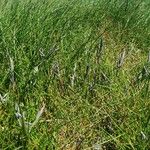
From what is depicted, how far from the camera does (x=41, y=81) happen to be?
1943 mm

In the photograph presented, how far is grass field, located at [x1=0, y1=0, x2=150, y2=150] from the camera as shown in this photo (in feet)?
5.16

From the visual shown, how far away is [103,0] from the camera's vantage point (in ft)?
11.4

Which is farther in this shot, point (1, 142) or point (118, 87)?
point (118, 87)

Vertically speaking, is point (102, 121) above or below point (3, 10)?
below

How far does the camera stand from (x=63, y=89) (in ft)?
6.46

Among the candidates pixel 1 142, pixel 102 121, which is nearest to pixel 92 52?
pixel 102 121

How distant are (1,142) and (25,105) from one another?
0.34m

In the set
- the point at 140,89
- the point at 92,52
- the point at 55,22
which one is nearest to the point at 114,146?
the point at 140,89

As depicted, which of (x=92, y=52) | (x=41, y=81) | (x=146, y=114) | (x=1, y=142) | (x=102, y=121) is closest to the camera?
(x=1, y=142)

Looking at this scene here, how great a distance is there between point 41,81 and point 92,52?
50cm

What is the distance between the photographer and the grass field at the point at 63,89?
1574 mm

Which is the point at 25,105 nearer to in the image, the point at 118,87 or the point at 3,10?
the point at 118,87

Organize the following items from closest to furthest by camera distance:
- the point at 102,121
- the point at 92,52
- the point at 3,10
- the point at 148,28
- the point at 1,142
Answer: the point at 1,142
the point at 102,121
the point at 92,52
the point at 3,10
the point at 148,28

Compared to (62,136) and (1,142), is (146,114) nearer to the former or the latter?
(62,136)
